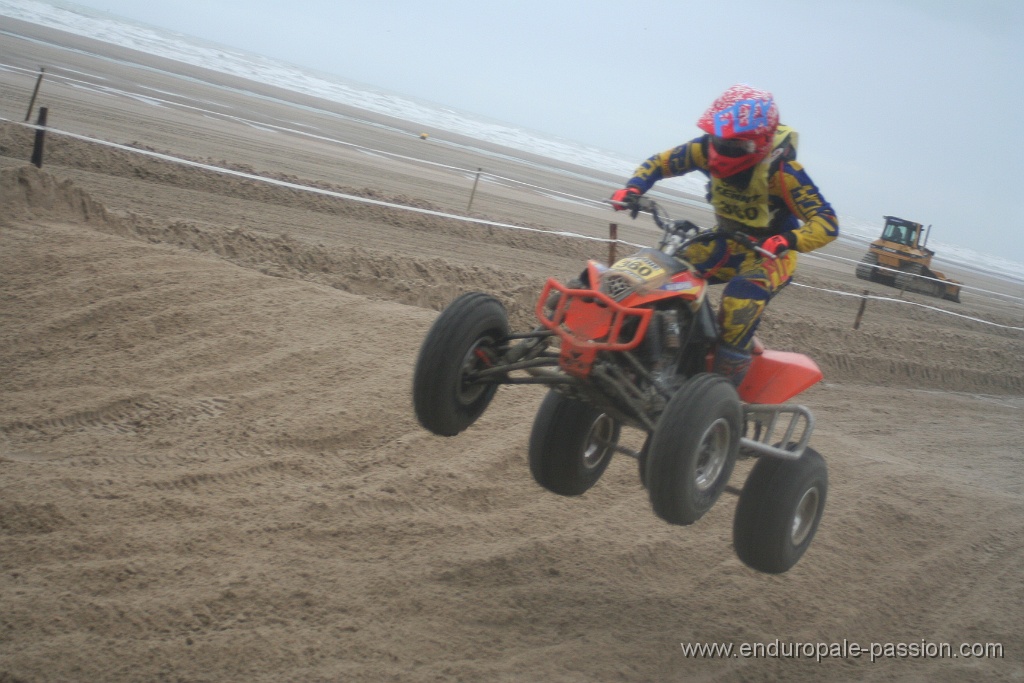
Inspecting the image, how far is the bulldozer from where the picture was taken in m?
23.2

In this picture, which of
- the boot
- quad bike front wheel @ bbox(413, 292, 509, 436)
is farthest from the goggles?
quad bike front wheel @ bbox(413, 292, 509, 436)

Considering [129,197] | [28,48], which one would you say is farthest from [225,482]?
[28,48]

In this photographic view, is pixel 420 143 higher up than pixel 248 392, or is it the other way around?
pixel 420 143

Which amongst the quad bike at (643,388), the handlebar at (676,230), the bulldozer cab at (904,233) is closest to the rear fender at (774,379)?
the quad bike at (643,388)

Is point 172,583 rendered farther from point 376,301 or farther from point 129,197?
point 129,197

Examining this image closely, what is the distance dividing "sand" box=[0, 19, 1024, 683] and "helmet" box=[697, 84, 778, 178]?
2449 millimetres

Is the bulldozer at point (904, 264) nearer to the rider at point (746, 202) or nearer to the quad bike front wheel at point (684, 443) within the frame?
the rider at point (746, 202)

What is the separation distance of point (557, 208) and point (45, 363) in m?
18.4

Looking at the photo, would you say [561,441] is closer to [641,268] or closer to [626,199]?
[641,268]

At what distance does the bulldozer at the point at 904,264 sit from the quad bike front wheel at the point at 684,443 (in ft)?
66.8

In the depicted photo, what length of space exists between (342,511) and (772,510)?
93.4 inches

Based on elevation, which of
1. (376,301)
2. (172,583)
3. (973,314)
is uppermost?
(973,314)

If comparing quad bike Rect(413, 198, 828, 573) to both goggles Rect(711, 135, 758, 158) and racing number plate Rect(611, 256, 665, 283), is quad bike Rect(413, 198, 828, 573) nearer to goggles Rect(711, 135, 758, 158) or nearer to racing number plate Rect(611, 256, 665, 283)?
racing number plate Rect(611, 256, 665, 283)

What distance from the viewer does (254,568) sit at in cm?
409
